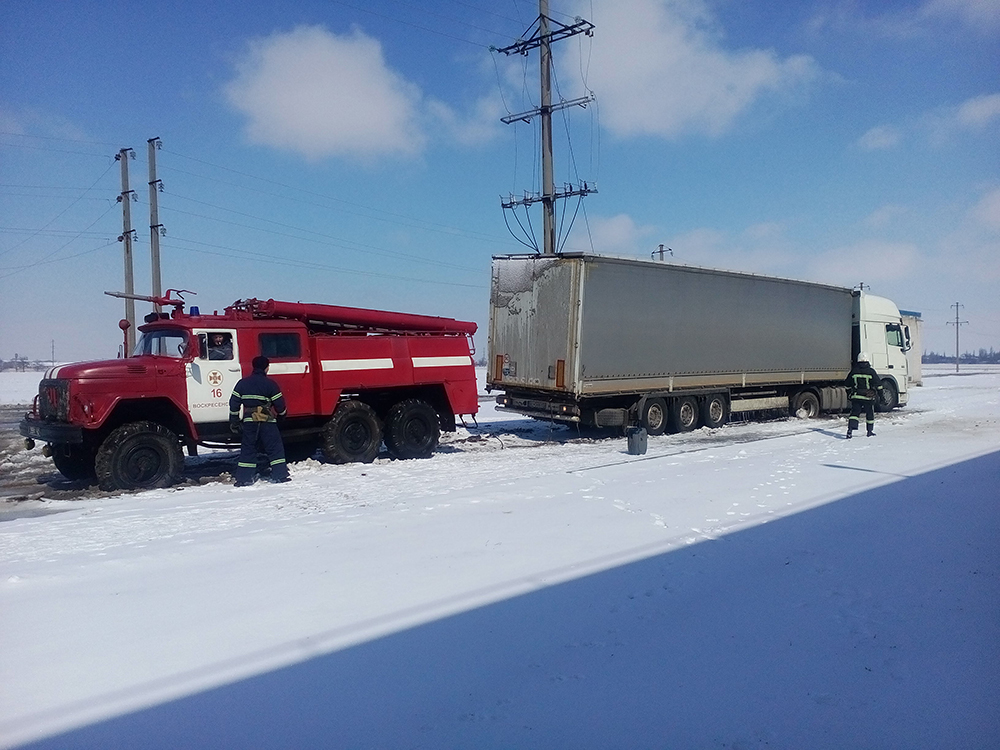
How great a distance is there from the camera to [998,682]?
3562 mm

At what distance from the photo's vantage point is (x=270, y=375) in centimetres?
1001

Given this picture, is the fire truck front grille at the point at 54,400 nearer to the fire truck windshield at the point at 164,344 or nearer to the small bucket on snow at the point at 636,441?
the fire truck windshield at the point at 164,344

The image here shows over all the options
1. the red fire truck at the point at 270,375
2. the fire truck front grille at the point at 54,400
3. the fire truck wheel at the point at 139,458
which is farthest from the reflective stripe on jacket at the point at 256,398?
the fire truck front grille at the point at 54,400

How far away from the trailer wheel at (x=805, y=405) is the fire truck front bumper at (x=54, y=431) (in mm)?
16788

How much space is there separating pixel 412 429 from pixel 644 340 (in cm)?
532

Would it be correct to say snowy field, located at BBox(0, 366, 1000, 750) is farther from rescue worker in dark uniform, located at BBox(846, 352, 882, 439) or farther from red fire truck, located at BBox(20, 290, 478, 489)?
rescue worker in dark uniform, located at BBox(846, 352, 882, 439)

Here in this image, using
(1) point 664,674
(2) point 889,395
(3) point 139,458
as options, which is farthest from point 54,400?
(2) point 889,395

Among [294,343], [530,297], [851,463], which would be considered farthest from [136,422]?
[851,463]

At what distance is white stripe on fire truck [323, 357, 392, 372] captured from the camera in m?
10.6

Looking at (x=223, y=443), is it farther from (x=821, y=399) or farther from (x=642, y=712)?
(x=821, y=399)

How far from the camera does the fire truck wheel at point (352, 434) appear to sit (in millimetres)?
10670

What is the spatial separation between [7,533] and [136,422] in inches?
106

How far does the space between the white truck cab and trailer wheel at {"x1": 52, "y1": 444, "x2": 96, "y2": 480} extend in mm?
19859

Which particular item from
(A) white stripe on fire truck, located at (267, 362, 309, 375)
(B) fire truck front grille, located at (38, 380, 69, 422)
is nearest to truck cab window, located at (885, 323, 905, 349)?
(A) white stripe on fire truck, located at (267, 362, 309, 375)
